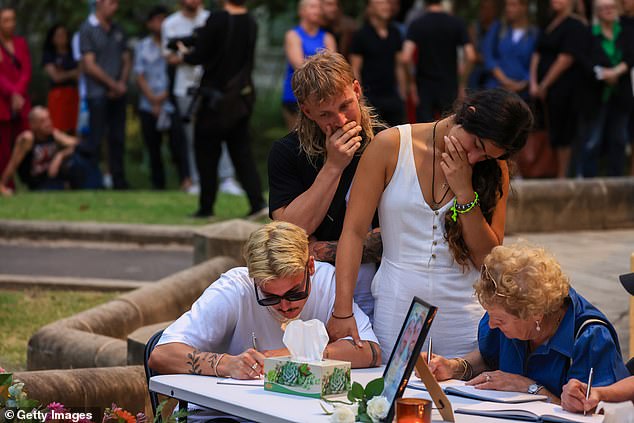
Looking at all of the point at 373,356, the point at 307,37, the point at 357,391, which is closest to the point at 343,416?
the point at 357,391

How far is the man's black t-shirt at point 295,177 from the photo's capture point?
516 cm

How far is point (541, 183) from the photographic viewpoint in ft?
35.9

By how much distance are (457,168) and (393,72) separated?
8.26 meters

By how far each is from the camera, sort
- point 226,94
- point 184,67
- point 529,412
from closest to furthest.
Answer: point 529,412
point 226,94
point 184,67

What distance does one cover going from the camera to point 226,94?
11.3 m

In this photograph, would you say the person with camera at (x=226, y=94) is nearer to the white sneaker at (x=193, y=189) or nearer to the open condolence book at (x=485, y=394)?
the white sneaker at (x=193, y=189)

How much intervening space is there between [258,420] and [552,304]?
3.22 ft

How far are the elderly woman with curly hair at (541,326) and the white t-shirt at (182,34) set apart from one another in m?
9.38

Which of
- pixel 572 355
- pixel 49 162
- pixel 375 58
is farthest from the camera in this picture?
pixel 49 162

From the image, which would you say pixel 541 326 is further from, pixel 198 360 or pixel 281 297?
pixel 198 360

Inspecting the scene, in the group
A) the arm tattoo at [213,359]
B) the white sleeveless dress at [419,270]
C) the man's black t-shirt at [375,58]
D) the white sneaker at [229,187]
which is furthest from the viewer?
the white sneaker at [229,187]

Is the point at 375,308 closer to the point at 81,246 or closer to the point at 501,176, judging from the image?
the point at 501,176

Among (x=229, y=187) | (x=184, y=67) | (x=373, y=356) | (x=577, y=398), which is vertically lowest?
(x=229, y=187)

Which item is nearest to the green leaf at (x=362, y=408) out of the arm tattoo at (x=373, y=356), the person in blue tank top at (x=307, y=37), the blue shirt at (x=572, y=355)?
the blue shirt at (x=572, y=355)
